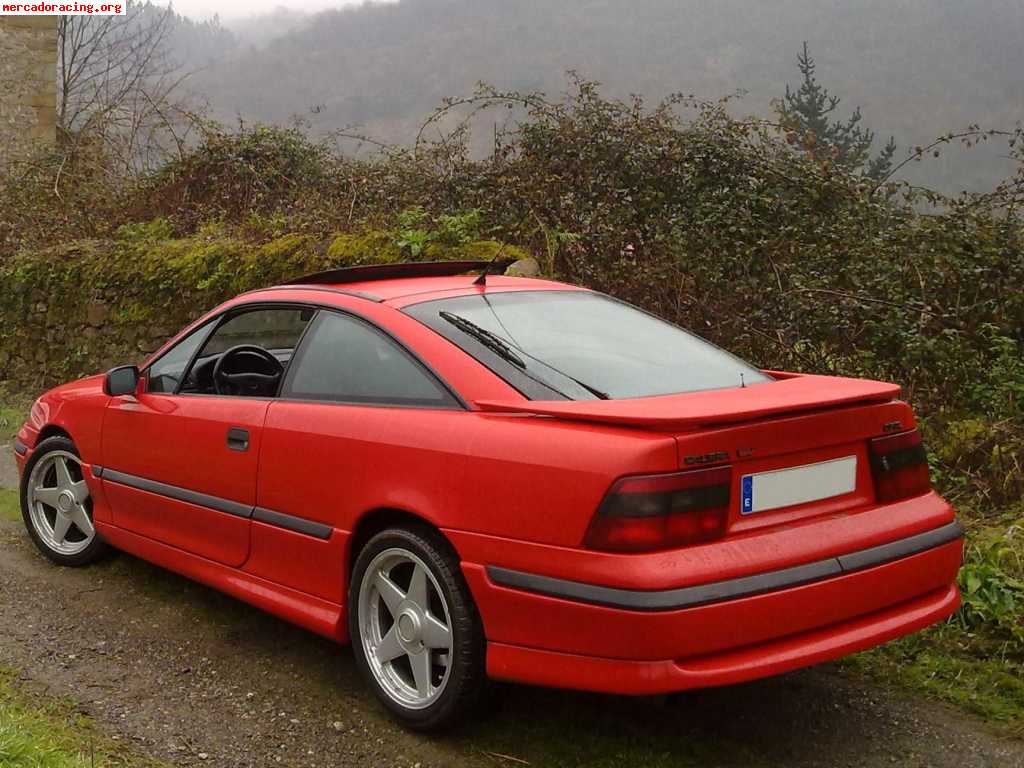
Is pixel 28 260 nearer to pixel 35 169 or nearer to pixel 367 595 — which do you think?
pixel 35 169

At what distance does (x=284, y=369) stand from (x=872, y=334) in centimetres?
429

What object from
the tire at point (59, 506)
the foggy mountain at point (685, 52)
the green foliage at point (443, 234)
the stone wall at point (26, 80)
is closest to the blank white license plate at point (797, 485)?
the tire at point (59, 506)

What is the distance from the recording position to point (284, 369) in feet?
13.4

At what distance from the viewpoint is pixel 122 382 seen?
4766 millimetres

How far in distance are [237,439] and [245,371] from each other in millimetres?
436

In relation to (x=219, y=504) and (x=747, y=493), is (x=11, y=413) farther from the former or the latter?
(x=747, y=493)

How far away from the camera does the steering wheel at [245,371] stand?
424cm

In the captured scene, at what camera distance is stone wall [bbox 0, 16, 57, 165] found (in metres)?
19.5

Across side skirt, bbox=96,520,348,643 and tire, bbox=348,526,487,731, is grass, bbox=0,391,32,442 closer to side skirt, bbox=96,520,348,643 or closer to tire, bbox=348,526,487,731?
side skirt, bbox=96,520,348,643

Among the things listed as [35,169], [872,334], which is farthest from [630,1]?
[872,334]

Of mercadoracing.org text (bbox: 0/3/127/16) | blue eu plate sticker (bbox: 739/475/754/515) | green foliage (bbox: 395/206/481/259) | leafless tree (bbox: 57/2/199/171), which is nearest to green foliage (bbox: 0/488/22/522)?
green foliage (bbox: 395/206/481/259)

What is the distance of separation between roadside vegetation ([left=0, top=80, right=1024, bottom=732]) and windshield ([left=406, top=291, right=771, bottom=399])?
141 centimetres

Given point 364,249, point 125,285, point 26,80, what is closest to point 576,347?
point 364,249

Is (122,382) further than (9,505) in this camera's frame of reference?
No
